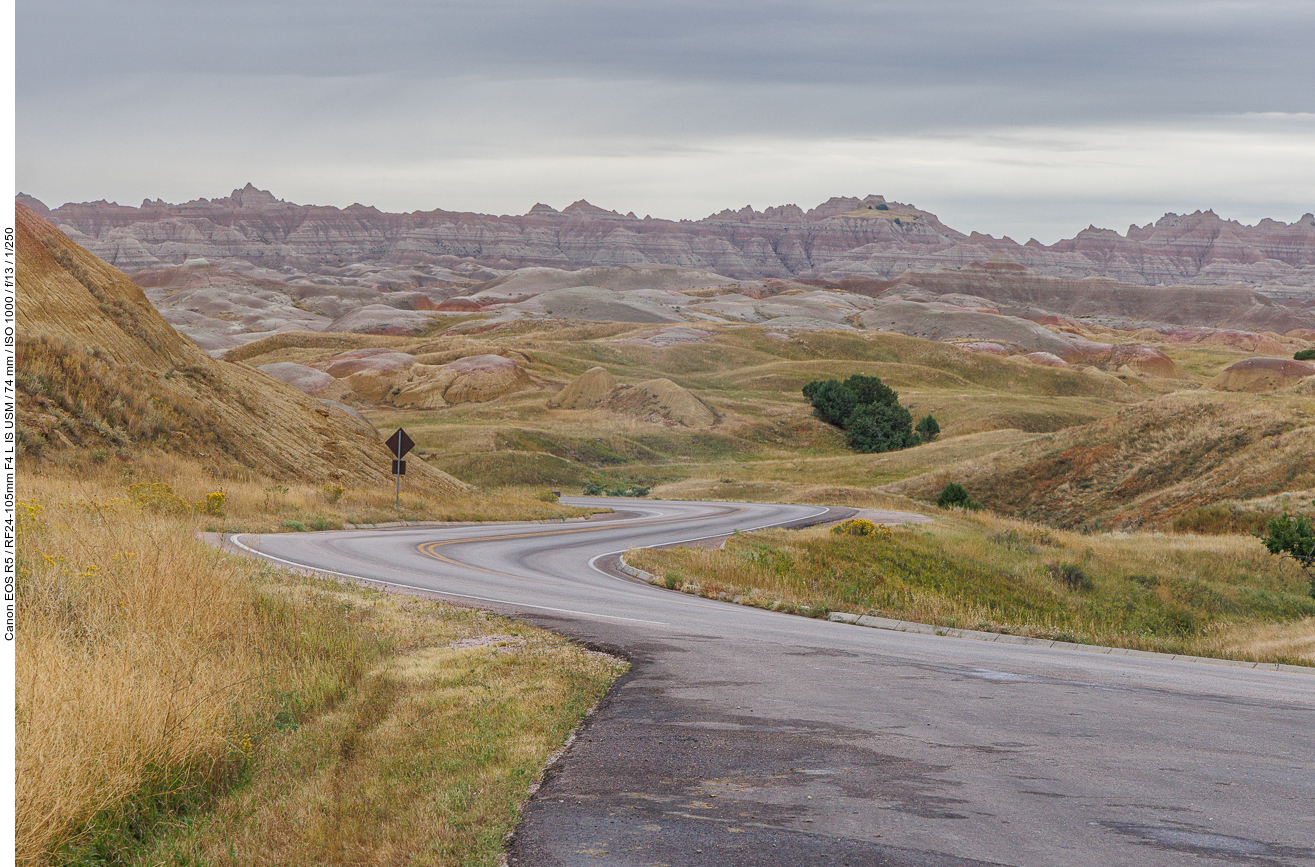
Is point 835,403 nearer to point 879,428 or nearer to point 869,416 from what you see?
point 869,416

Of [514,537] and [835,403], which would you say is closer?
[514,537]

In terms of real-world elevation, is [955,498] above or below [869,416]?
below

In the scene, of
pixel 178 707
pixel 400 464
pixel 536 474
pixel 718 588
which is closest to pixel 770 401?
pixel 536 474

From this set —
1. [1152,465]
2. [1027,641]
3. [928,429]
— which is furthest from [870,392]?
[1027,641]

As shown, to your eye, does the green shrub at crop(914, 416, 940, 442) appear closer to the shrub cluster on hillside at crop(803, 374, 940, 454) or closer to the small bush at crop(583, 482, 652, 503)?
the shrub cluster on hillside at crop(803, 374, 940, 454)

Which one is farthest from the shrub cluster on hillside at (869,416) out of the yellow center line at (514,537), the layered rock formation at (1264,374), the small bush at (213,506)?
the small bush at (213,506)

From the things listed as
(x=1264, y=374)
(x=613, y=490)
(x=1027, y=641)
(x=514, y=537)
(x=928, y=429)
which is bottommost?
(x=613, y=490)

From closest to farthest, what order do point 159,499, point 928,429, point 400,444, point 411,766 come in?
point 411,766, point 159,499, point 400,444, point 928,429

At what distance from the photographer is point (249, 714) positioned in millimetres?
9367

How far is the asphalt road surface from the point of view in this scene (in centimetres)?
596

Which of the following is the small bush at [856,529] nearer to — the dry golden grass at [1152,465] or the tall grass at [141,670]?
the dry golden grass at [1152,465]

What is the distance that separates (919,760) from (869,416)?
79721 millimetres

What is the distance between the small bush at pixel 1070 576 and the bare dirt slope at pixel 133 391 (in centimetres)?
2563

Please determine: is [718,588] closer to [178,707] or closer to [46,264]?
[178,707]
